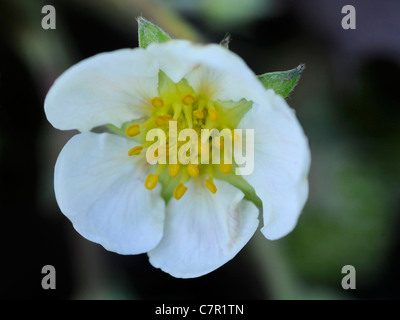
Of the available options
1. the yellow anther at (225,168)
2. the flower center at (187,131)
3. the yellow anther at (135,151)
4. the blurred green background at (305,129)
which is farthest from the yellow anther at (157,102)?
the blurred green background at (305,129)

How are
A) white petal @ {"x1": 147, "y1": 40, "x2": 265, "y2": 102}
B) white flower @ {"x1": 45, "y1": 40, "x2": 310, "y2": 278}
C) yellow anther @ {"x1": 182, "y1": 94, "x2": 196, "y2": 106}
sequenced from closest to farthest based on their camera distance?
white petal @ {"x1": 147, "y1": 40, "x2": 265, "y2": 102} → white flower @ {"x1": 45, "y1": 40, "x2": 310, "y2": 278} → yellow anther @ {"x1": 182, "y1": 94, "x2": 196, "y2": 106}

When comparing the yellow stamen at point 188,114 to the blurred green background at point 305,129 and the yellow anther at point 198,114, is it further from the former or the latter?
the blurred green background at point 305,129

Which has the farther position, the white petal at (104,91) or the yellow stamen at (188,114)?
the yellow stamen at (188,114)

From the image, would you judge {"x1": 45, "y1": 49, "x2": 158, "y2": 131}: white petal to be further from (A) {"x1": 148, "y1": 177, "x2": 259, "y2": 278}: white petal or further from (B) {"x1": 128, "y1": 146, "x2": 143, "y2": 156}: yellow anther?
(A) {"x1": 148, "y1": 177, "x2": 259, "y2": 278}: white petal

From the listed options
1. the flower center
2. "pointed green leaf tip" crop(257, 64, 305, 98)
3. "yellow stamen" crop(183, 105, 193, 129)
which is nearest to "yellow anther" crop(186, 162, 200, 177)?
the flower center

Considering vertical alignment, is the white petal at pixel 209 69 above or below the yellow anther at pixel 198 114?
above
